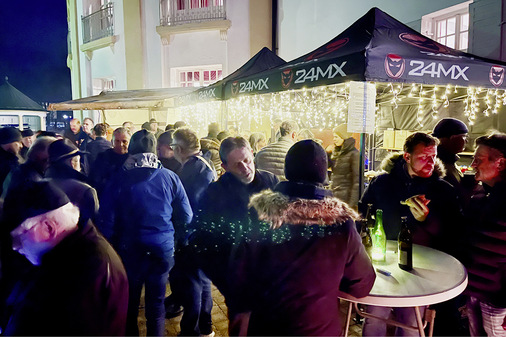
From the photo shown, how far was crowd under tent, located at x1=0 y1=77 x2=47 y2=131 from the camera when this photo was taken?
888 inches

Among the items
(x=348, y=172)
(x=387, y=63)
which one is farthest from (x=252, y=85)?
(x=387, y=63)

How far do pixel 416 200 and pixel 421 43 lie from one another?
2.55 m

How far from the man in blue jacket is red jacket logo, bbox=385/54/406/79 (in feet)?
8.42

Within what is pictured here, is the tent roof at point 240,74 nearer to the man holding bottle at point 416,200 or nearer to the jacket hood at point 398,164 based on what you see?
the jacket hood at point 398,164

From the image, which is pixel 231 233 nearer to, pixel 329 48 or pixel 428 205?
pixel 428 205

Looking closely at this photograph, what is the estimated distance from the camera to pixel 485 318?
2.62 metres

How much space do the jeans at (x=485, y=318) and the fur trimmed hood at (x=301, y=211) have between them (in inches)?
64.0

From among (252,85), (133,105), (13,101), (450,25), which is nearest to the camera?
(252,85)

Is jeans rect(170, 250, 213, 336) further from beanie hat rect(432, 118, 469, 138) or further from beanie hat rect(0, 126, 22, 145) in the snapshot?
beanie hat rect(432, 118, 469, 138)

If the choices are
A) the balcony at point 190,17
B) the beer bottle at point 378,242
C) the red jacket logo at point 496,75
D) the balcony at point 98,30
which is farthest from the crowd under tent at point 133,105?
the beer bottle at point 378,242

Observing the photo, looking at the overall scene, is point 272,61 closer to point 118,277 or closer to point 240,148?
point 240,148

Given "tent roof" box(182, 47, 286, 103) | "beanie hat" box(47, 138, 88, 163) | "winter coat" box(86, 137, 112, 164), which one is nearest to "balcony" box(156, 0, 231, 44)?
"tent roof" box(182, 47, 286, 103)

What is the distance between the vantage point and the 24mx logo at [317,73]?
395 centimetres

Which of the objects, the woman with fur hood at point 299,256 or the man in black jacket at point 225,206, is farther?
the man in black jacket at point 225,206
